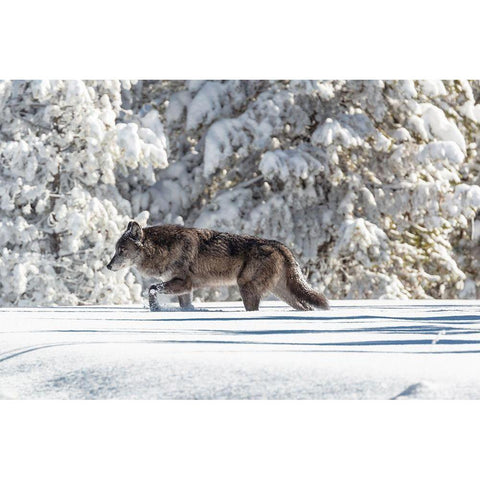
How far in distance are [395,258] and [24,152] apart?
7.88m

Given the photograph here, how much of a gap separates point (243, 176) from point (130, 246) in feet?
35.4

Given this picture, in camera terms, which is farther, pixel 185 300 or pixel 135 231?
pixel 185 300

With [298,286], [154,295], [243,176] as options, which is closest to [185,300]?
[154,295]

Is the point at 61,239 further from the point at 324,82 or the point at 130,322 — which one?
the point at 130,322

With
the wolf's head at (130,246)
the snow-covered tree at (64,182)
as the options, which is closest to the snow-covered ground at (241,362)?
the wolf's head at (130,246)

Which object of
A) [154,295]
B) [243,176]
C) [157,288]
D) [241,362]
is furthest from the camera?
[243,176]

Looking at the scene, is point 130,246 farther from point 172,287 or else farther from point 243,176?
point 243,176

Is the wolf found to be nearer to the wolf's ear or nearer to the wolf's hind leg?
the wolf's ear

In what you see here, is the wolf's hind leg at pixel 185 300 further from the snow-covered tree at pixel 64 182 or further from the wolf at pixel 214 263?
the snow-covered tree at pixel 64 182

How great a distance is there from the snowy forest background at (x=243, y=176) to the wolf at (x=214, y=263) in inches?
318

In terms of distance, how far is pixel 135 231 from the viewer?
9.12 meters

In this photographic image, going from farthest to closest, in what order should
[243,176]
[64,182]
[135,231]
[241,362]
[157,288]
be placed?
[243,176], [64,182], [135,231], [157,288], [241,362]

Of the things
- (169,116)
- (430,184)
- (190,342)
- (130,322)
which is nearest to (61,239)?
(169,116)

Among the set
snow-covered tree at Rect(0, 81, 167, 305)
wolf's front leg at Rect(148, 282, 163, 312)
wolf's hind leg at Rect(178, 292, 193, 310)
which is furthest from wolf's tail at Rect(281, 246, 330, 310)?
snow-covered tree at Rect(0, 81, 167, 305)
